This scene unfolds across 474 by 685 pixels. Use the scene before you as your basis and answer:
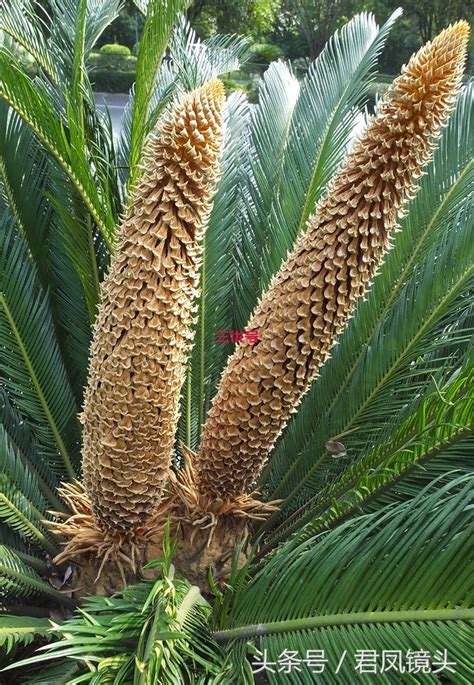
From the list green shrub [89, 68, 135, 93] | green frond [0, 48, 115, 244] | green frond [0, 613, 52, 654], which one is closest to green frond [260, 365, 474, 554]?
green frond [0, 613, 52, 654]

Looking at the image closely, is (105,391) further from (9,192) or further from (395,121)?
(9,192)

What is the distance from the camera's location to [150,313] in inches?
51.9

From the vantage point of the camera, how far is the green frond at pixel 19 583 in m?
1.48

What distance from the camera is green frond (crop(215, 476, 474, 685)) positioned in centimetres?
103

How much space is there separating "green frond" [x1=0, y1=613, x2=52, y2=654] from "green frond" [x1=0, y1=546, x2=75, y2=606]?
0.34 feet

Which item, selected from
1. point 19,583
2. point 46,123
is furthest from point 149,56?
point 19,583

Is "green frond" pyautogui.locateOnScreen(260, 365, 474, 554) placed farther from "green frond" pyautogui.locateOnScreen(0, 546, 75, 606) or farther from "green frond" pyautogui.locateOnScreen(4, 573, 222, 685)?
"green frond" pyautogui.locateOnScreen(0, 546, 75, 606)

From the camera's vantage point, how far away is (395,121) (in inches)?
47.7

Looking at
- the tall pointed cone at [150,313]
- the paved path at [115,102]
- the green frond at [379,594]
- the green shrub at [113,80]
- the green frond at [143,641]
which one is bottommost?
the green frond at [143,641]

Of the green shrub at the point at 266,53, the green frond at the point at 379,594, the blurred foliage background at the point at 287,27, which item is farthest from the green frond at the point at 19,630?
the green shrub at the point at 266,53

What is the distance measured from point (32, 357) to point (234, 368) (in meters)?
0.76

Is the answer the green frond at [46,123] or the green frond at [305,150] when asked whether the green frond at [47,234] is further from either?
the green frond at [305,150]

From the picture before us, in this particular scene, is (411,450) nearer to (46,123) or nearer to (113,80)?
(46,123)

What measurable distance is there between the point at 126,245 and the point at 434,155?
115cm
